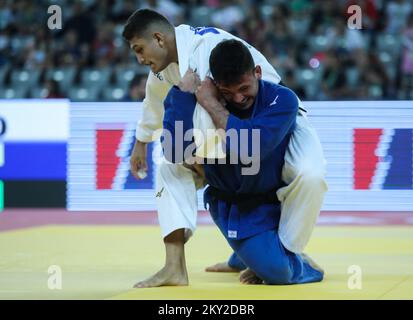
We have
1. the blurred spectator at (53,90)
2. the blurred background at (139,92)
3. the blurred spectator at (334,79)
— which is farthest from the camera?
the blurred spectator at (53,90)

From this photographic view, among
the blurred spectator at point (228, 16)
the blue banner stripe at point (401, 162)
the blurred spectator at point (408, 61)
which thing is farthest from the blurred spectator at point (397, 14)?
the blue banner stripe at point (401, 162)

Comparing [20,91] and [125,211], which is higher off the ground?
[20,91]

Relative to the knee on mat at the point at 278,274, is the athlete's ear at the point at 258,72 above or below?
above

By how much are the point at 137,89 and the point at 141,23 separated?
19.3 feet

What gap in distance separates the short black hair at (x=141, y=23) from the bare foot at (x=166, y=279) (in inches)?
49.8

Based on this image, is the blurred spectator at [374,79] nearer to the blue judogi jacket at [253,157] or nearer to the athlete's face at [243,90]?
the blue judogi jacket at [253,157]

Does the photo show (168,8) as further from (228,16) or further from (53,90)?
(53,90)

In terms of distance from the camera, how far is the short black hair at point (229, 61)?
4.16 meters

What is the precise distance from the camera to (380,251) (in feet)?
20.2

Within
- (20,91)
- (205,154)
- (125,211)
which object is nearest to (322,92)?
(125,211)

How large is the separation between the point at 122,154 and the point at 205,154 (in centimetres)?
496

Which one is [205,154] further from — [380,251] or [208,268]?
[380,251]

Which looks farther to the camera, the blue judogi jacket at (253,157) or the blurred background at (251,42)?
the blurred background at (251,42)
